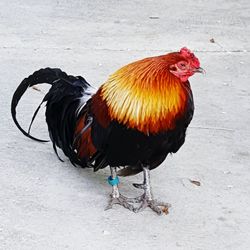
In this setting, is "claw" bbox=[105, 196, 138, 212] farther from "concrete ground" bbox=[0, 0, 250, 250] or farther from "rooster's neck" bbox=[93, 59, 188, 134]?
"rooster's neck" bbox=[93, 59, 188, 134]

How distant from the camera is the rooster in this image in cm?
365

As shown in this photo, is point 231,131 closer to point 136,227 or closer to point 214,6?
point 136,227

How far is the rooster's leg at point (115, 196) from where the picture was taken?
4.12 m

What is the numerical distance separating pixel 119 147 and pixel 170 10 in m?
5.20

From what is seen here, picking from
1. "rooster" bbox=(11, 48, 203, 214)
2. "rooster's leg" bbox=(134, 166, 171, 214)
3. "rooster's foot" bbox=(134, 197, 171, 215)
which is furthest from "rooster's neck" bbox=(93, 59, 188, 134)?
"rooster's foot" bbox=(134, 197, 171, 215)

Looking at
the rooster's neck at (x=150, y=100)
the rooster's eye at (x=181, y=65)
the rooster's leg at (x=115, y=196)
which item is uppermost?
the rooster's eye at (x=181, y=65)

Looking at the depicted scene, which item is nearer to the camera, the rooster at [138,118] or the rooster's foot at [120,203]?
the rooster at [138,118]

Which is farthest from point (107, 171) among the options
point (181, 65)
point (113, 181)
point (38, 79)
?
point (181, 65)

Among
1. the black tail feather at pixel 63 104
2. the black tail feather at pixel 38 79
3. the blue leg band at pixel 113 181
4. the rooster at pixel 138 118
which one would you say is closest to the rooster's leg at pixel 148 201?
the rooster at pixel 138 118

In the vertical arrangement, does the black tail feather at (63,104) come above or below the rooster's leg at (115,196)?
above

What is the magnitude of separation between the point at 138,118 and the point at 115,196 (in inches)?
27.3

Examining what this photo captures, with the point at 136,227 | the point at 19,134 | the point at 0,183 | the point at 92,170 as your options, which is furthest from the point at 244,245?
the point at 19,134

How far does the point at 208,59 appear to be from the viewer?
22.7 feet

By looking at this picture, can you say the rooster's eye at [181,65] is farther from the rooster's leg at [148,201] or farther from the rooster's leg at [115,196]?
the rooster's leg at [115,196]
